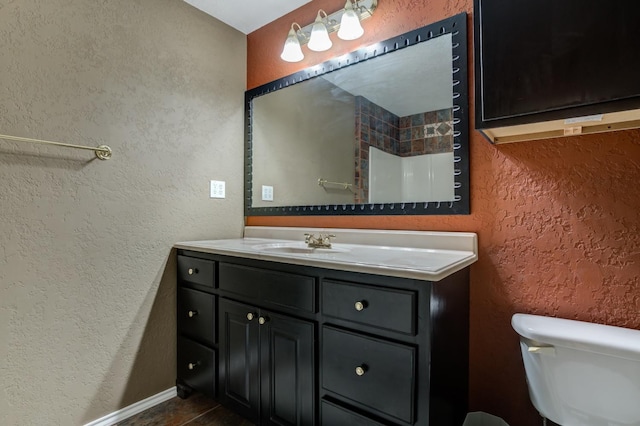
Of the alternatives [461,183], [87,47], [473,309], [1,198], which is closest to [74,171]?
[1,198]

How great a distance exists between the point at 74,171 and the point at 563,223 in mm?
2030

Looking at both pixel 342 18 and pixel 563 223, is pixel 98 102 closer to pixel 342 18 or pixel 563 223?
pixel 342 18

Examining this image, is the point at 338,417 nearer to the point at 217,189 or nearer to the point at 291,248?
the point at 291,248

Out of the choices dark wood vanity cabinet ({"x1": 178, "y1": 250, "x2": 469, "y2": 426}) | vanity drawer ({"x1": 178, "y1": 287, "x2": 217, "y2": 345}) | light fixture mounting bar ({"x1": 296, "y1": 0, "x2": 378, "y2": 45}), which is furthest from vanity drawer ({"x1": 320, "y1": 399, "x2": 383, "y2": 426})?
light fixture mounting bar ({"x1": 296, "y1": 0, "x2": 378, "y2": 45})

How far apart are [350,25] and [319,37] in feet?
0.63

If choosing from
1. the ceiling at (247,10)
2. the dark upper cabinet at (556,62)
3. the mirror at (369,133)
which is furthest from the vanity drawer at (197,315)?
the ceiling at (247,10)

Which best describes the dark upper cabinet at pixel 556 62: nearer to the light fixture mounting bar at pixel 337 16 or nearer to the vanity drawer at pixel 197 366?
the light fixture mounting bar at pixel 337 16

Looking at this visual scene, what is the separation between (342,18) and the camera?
162 cm

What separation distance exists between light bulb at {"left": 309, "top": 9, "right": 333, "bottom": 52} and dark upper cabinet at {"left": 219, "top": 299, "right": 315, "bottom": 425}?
1383 mm

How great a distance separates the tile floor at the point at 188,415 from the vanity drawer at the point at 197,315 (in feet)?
1.15

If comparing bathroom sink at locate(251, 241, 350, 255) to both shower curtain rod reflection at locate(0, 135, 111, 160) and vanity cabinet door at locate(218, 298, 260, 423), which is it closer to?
vanity cabinet door at locate(218, 298, 260, 423)

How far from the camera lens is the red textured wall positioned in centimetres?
110

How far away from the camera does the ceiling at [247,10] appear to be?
1.90 m

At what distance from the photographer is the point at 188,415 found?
1.63 m
